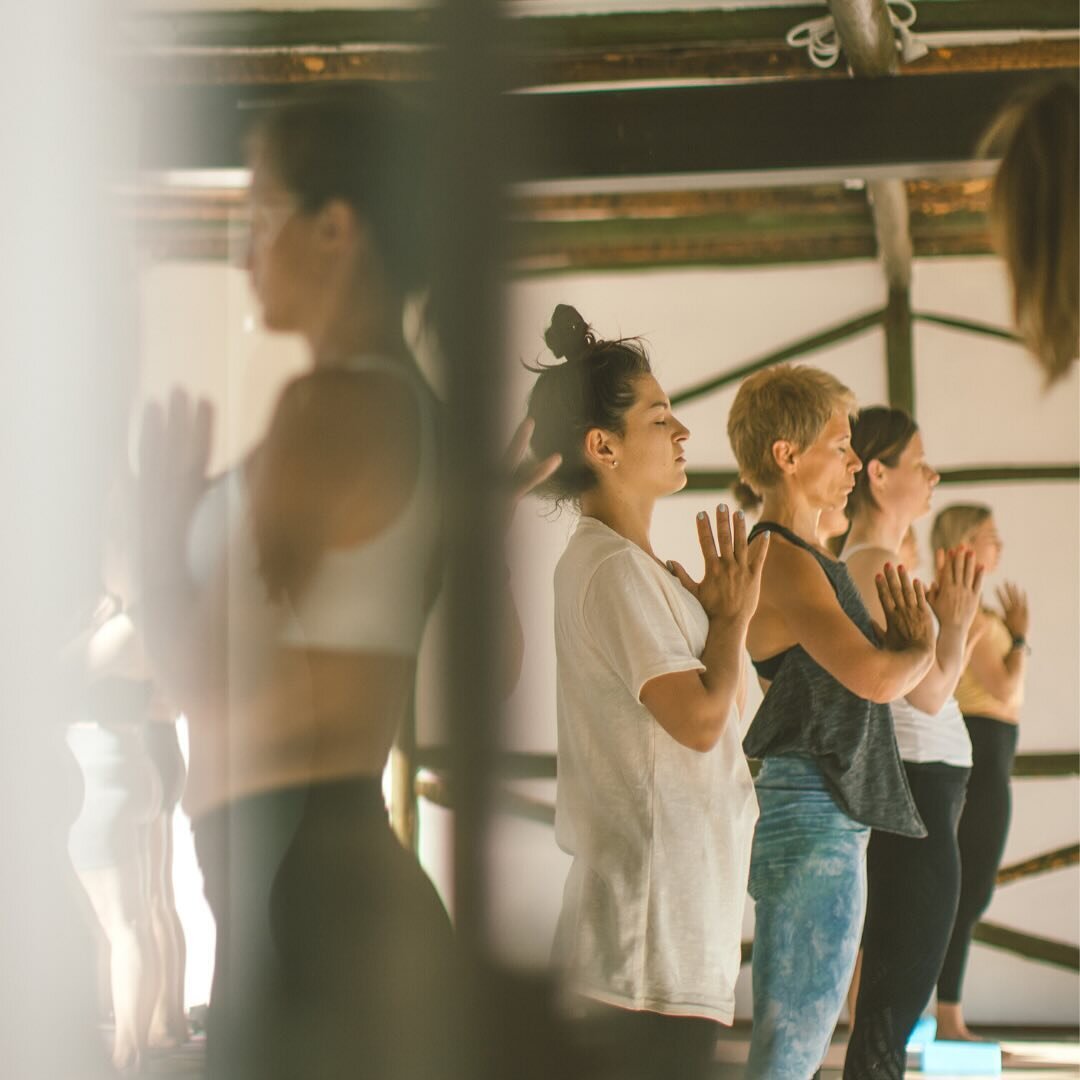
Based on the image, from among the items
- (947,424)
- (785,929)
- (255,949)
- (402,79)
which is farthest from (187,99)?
(947,424)

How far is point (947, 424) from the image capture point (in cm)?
82

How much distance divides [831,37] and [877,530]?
14.5 inches

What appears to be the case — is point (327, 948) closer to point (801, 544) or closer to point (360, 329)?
point (360, 329)

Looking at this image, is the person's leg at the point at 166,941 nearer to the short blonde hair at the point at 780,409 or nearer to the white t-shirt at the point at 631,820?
the white t-shirt at the point at 631,820

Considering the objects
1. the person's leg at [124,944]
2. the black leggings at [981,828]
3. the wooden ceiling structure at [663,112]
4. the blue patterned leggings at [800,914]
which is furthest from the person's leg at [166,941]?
the black leggings at [981,828]

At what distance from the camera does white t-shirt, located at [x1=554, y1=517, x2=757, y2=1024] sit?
0.73ft

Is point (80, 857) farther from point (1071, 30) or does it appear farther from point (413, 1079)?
point (1071, 30)

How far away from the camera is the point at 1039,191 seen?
15.0 inches

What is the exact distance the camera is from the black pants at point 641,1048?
20 centimetres

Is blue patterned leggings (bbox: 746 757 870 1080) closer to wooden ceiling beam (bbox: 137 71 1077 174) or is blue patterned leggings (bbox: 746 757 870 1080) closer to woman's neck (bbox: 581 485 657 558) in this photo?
woman's neck (bbox: 581 485 657 558)

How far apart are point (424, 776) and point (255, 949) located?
0.14ft

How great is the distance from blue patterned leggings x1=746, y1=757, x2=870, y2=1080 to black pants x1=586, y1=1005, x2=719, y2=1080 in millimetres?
197

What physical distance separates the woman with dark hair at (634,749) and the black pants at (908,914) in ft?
1.08

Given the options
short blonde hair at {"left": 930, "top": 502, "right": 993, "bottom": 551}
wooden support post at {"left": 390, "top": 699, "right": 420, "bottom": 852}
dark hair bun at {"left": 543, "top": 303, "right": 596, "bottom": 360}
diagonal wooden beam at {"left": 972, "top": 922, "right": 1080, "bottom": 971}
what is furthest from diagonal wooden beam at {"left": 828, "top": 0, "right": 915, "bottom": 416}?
diagonal wooden beam at {"left": 972, "top": 922, "right": 1080, "bottom": 971}
